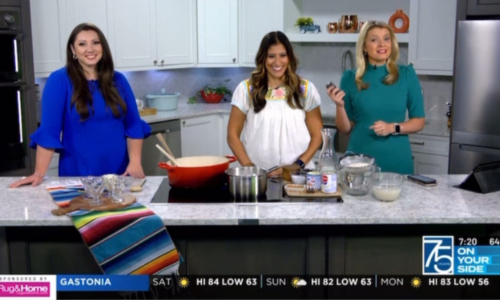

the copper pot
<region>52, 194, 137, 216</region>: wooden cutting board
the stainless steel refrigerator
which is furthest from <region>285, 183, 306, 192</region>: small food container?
the copper pot

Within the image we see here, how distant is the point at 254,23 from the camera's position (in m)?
5.67

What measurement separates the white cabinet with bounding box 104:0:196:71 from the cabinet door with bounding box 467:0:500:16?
2.60 m

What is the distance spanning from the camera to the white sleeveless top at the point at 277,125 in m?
3.28

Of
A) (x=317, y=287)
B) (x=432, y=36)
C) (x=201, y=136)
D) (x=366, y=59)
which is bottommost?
(x=317, y=287)

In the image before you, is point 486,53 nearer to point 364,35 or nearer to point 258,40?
point 364,35

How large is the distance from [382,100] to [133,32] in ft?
8.77

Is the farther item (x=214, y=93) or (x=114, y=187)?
(x=214, y=93)

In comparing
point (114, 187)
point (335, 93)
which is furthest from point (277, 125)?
point (114, 187)

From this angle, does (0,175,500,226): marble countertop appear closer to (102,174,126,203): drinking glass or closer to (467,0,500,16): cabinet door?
(102,174,126,203): drinking glass

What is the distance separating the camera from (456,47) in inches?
166

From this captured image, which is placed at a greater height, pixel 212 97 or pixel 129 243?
pixel 212 97

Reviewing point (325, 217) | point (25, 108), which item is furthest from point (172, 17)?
point (325, 217)

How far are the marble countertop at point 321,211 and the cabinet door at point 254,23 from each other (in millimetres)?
3197

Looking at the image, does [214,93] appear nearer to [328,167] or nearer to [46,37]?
[46,37]
